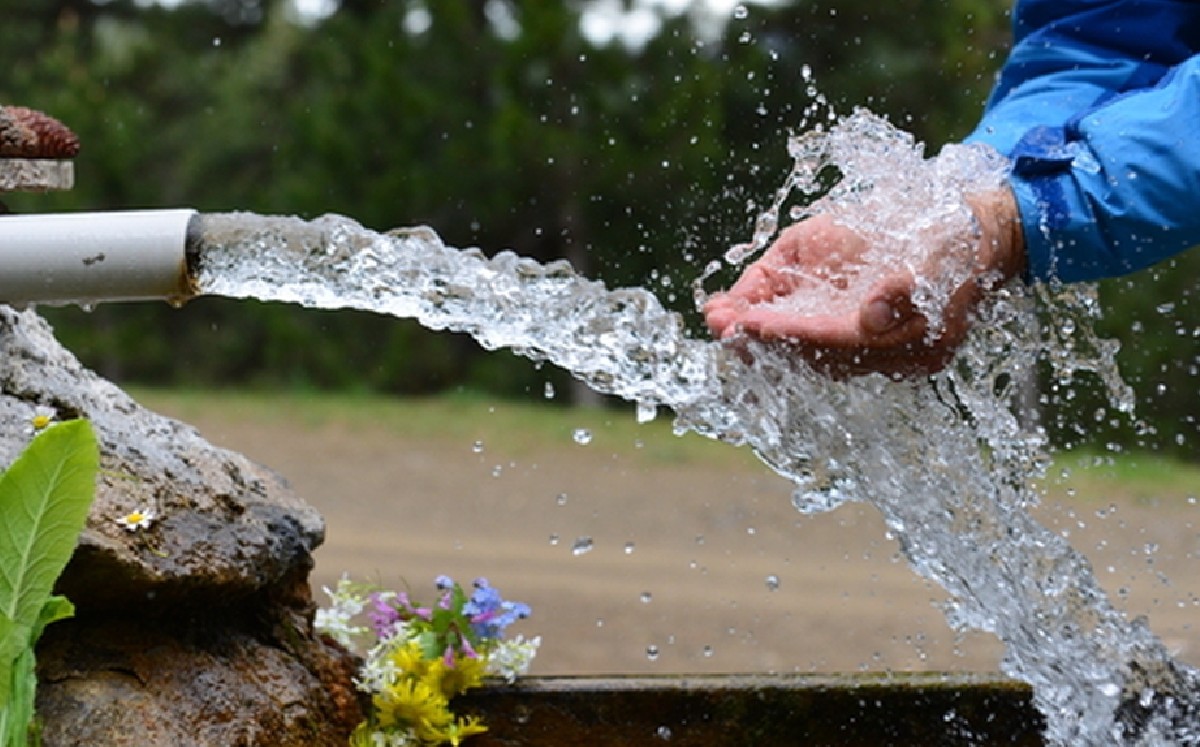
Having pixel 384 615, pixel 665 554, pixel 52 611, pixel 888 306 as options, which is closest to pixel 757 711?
pixel 384 615

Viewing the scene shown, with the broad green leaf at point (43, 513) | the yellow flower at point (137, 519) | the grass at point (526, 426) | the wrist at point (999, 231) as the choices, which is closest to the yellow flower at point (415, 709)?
the yellow flower at point (137, 519)

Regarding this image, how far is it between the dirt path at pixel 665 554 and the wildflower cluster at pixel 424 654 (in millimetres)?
Answer: 2369

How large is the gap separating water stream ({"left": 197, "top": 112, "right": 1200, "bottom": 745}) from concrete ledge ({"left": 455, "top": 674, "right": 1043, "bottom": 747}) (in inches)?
3.5

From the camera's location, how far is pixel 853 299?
1.44m

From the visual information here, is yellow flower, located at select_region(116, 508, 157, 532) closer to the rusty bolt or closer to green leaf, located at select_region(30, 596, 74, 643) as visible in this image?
green leaf, located at select_region(30, 596, 74, 643)

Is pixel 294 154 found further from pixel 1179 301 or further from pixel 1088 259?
pixel 1088 259

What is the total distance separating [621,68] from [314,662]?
745 cm

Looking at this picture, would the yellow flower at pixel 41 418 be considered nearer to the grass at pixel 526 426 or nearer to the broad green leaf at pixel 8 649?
the broad green leaf at pixel 8 649

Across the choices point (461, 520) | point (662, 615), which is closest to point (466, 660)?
point (662, 615)

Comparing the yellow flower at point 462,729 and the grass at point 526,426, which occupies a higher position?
the yellow flower at point 462,729

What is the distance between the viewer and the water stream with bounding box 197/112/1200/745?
1.44m

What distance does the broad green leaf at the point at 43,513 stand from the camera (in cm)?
118

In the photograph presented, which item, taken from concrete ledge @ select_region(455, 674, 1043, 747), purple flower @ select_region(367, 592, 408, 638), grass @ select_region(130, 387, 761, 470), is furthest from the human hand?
grass @ select_region(130, 387, 761, 470)

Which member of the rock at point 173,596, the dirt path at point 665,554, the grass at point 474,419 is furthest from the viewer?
the grass at point 474,419
